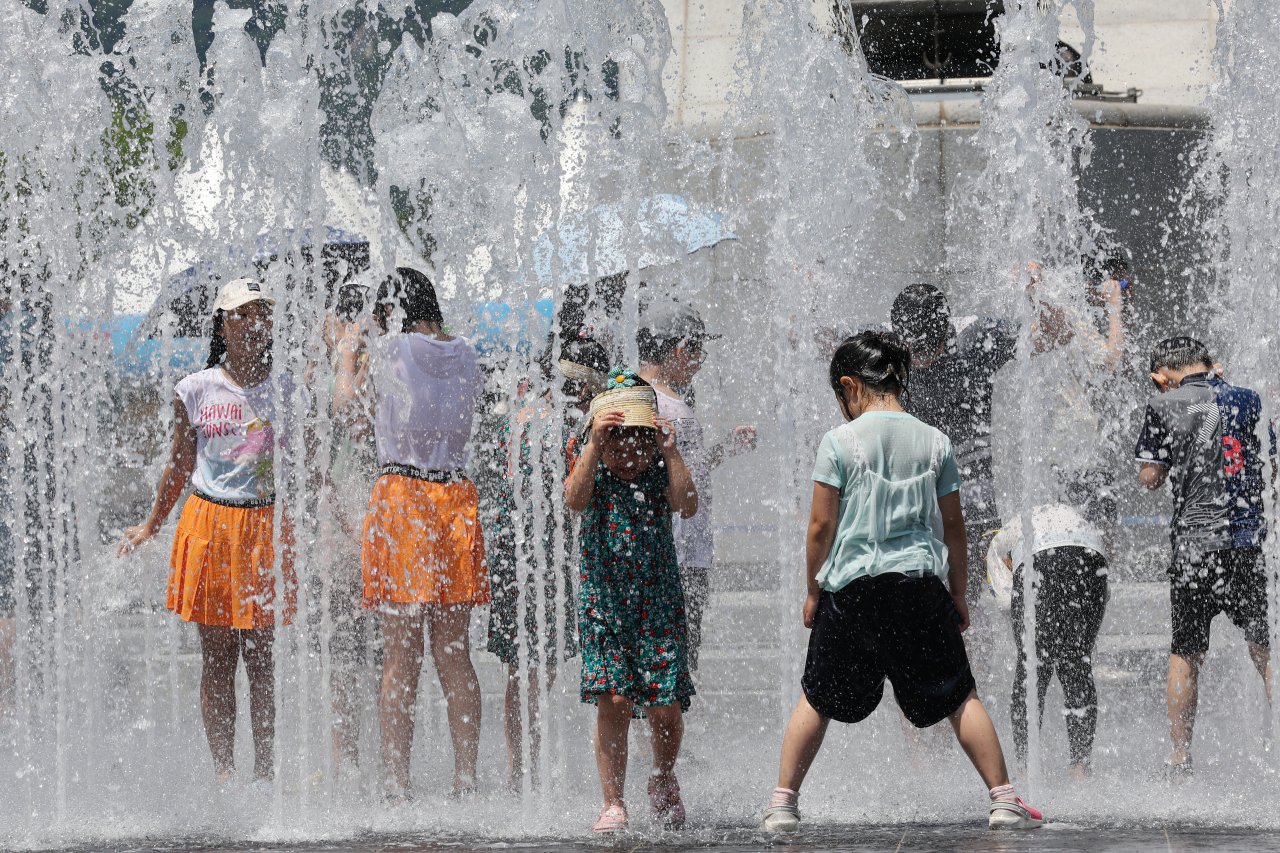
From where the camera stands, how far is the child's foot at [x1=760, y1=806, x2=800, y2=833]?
3.38 m

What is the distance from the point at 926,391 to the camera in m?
4.50

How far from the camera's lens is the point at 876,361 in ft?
11.6

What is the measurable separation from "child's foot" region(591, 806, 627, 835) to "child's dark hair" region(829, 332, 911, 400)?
1.25m

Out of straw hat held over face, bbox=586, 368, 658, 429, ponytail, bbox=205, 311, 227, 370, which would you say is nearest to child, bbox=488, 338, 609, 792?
straw hat held over face, bbox=586, 368, 658, 429

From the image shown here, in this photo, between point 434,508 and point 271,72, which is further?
point 271,72

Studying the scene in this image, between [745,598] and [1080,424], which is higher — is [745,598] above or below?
below

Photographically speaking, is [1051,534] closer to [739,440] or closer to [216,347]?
[739,440]

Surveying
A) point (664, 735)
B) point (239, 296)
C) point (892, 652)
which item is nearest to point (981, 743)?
point (892, 652)

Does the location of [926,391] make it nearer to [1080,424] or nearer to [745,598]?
[1080,424]

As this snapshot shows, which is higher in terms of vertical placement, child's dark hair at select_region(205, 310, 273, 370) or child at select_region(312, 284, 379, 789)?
child's dark hair at select_region(205, 310, 273, 370)

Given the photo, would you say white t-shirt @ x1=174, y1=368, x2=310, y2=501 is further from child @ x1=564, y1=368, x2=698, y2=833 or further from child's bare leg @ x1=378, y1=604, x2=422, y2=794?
child @ x1=564, y1=368, x2=698, y2=833

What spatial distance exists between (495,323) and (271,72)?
1.22 m

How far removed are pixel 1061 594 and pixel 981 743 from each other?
123 centimetres

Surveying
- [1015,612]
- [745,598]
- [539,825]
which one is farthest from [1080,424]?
[539,825]
